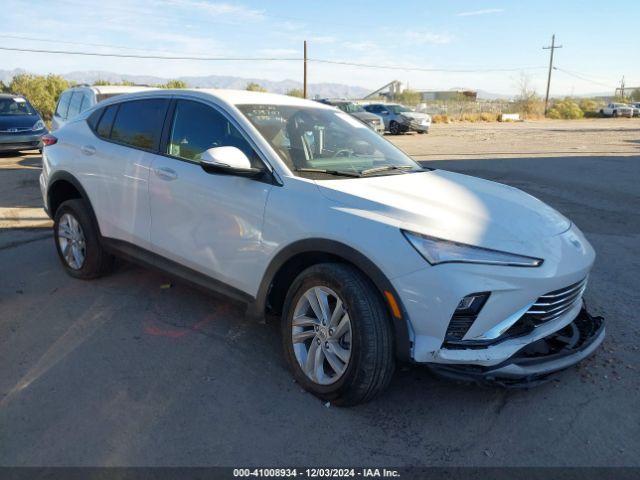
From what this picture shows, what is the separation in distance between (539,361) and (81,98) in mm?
10190

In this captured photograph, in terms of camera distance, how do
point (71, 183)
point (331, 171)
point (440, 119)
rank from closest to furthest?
point (331, 171) < point (71, 183) < point (440, 119)

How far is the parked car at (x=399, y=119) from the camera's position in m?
27.9

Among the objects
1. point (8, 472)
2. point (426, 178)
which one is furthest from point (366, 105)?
point (8, 472)

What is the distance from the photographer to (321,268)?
9.85 ft

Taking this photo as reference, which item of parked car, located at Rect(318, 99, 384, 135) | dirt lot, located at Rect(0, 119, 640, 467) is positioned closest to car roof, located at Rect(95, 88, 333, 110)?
dirt lot, located at Rect(0, 119, 640, 467)

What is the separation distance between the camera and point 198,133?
3.87 metres

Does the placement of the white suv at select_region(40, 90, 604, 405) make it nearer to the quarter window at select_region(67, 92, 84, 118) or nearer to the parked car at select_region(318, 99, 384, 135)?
the quarter window at select_region(67, 92, 84, 118)

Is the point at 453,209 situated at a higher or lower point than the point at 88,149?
lower

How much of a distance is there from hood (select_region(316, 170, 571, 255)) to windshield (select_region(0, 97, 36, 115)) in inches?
598

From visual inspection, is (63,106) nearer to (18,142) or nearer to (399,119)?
(18,142)

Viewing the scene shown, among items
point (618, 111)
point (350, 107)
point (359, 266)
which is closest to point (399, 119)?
point (350, 107)

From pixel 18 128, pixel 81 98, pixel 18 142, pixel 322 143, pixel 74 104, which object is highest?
pixel 81 98

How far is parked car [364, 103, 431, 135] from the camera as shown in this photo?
27.9 metres

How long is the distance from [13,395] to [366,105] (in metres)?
27.8
